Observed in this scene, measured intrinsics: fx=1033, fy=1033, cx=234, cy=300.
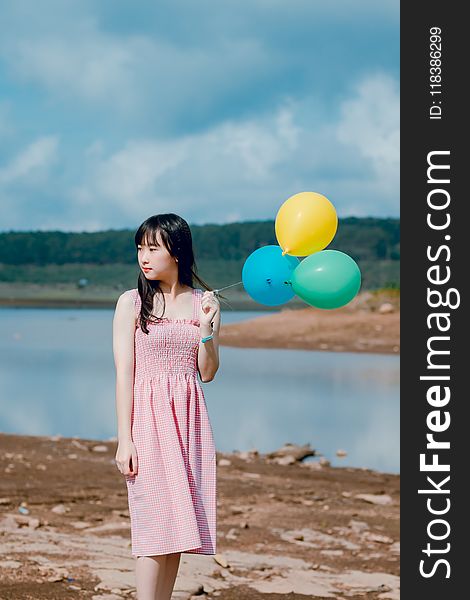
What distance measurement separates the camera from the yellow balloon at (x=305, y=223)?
4.60 m

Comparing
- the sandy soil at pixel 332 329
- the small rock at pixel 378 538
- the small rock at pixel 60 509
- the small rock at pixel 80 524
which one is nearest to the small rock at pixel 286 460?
the small rock at pixel 378 538

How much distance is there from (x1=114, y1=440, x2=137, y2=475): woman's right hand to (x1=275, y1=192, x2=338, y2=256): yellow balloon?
1146mm

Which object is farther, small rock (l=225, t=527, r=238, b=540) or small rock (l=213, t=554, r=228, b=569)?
small rock (l=225, t=527, r=238, b=540)

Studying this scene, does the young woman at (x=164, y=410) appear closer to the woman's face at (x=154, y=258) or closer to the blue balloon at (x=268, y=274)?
the woman's face at (x=154, y=258)

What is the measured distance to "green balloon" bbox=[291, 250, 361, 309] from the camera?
176 inches

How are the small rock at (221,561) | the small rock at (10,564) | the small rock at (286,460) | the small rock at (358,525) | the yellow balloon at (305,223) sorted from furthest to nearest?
the small rock at (286,460) < the small rock at (358,525) < the small rock at (221,561) < the small rock at (10,564) < the yellow balloon at (305,223)

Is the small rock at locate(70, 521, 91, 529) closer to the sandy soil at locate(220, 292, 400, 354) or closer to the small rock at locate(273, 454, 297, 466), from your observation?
the small rock at locate(273, 454, 297, 466)

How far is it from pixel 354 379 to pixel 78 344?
385 inches

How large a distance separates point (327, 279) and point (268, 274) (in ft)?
0.96

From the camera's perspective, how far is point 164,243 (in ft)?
13.9

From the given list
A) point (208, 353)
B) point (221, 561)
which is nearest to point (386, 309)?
point (221, 561)

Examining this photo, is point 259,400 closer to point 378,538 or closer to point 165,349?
point 378,538

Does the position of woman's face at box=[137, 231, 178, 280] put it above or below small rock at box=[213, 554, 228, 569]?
above

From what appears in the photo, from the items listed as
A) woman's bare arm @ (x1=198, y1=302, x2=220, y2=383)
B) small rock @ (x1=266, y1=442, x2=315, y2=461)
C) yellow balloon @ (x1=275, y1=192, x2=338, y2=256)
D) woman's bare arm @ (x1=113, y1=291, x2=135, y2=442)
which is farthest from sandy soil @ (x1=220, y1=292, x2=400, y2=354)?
woman's bare arm @ (x1=113, y1=291, x2=135, y2=442)
